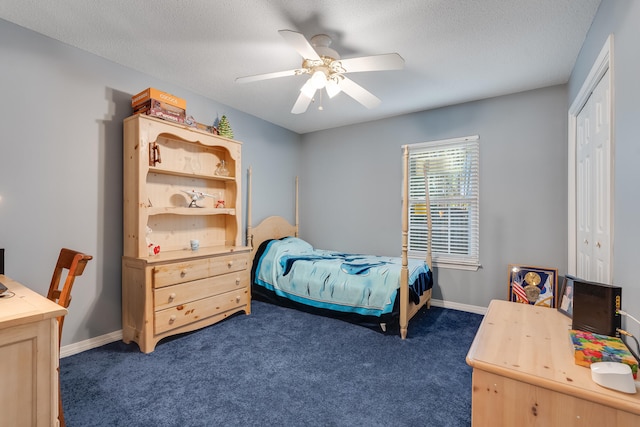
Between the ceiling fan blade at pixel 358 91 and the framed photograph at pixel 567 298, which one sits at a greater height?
the ceiling fan blade at pixel 358 91

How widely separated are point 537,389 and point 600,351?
1.06 ft

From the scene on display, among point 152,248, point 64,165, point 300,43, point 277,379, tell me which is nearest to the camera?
point 300,43

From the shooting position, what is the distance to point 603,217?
1920mm

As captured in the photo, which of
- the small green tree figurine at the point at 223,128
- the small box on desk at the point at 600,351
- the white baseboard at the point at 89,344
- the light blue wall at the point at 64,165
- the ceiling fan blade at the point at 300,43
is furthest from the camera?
the small green tree figurine at the point at 223,128

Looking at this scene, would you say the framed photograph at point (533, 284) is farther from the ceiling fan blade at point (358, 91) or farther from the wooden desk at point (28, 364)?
the wooden desk at point (28, 364)

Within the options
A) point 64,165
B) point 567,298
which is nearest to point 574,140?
point 567,298

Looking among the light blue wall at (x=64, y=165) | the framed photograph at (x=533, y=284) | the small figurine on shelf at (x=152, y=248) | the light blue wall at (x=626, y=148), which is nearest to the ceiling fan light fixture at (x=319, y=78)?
the light blue wall at (x=626, y=148)

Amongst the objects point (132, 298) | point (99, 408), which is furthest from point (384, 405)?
point (132, 298)

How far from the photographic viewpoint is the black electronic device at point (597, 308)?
50.6 inches

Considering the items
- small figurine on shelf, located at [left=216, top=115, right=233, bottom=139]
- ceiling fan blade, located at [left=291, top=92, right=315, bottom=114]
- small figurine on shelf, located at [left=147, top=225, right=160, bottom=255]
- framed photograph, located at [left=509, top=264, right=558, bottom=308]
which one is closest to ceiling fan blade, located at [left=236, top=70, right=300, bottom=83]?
ceiling fan blade, located at [left=291, top=92, right=315, bottom=114]

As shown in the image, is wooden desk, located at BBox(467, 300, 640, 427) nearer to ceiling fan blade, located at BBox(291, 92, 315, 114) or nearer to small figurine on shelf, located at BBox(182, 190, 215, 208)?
ceiling fan blade, located at BBox(291, 92, 315, 114)

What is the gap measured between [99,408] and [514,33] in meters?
3.70

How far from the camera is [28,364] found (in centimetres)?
119

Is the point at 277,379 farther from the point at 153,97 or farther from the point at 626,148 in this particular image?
the point at 153,97
